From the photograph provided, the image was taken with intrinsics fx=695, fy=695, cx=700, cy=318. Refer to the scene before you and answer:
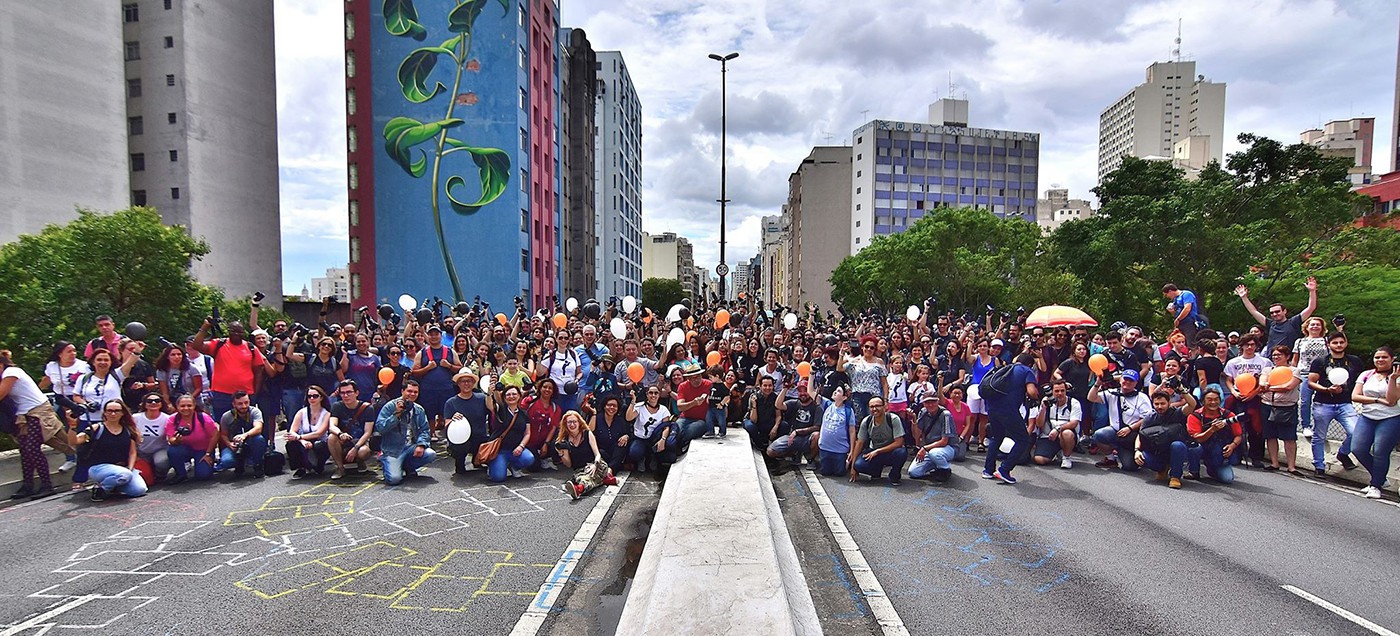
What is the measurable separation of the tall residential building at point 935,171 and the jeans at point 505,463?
81904 mm

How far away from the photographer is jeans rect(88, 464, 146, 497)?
314 inches

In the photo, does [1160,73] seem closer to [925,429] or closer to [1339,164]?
[1339,164]

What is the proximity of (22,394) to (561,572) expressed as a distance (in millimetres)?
7313

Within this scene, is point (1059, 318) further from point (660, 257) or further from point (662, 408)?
point (660, 257)

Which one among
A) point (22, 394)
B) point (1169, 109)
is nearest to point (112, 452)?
point (22, 394)

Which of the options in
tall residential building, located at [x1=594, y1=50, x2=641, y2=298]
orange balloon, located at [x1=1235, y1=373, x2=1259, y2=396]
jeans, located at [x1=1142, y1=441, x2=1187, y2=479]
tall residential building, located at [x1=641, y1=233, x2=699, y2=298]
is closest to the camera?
jeans, located at [x1=1142, y1=441, x2=1187, y2=479]

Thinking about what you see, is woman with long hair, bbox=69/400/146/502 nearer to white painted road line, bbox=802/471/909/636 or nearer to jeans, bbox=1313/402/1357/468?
white painted road line, bbox=802/471/909/636

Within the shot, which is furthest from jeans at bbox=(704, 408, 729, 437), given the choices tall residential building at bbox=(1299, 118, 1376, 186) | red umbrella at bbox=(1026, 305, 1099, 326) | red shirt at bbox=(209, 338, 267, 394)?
tall residential building at bbox=(1299, 118, 1376, 186)

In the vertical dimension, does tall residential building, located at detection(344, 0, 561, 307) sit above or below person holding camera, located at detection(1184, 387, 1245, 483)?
above

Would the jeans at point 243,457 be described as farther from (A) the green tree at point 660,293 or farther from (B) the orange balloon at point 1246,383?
(A) the green tree at point 660,293

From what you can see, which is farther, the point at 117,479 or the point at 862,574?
the point at 117,479

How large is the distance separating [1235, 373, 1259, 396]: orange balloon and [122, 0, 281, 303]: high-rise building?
4862cm

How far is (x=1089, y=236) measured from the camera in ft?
77.5

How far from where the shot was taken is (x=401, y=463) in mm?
9000
